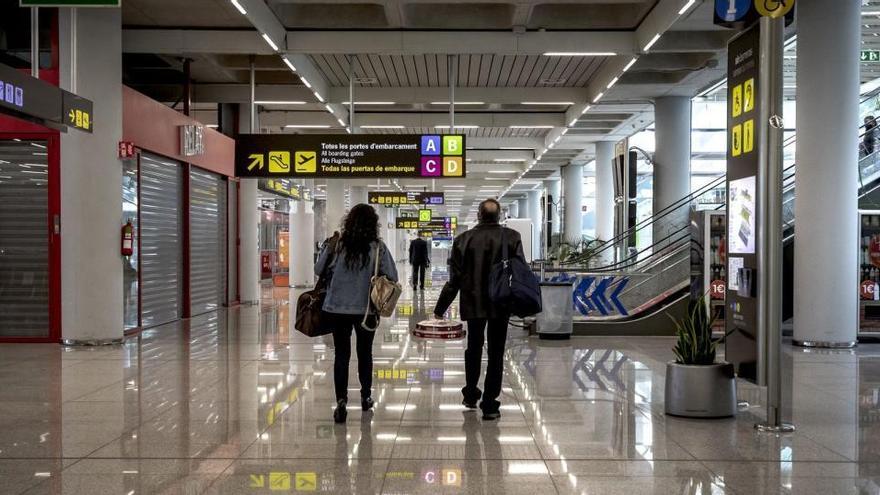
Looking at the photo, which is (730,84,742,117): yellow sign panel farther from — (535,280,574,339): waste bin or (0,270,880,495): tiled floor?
(535,280,574,339): waste bin

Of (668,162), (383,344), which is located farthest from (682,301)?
(668,162)

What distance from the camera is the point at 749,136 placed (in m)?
5.93

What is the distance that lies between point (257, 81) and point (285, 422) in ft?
37.2

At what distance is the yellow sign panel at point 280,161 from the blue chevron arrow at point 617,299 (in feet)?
17.9

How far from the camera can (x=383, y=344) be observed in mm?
10453

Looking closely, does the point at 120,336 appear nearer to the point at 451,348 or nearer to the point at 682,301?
the point at 451,348

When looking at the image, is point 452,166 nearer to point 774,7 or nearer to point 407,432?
point 774,7

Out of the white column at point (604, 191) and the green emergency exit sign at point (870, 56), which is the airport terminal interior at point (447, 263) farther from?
the white column at point (604, 191)

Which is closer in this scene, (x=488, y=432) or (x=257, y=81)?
(x=488, y=432)

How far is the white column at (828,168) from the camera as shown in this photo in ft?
32.6

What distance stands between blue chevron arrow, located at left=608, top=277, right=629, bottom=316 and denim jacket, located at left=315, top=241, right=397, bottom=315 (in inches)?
275

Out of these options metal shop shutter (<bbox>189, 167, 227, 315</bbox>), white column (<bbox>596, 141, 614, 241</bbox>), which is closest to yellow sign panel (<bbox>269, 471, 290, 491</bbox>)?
metal shop shutter (<bbox>189, 167, 227, 315</bbox>)

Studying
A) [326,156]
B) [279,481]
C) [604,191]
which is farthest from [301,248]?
[279,481]

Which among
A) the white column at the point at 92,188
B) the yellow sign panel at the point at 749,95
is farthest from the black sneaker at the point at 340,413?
the white column at the point at 92,188
